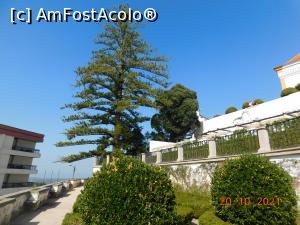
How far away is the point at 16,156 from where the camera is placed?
109ft

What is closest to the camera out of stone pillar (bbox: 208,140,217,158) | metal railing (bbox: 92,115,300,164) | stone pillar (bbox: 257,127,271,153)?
metal railing (bbox: 92,115,300,164)

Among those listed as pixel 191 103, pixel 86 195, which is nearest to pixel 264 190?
pixel 86 195

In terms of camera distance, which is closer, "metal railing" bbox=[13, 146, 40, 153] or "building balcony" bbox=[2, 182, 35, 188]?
"building balcony" bbox=[2, 182, 35, 188]

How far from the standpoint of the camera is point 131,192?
192 inches

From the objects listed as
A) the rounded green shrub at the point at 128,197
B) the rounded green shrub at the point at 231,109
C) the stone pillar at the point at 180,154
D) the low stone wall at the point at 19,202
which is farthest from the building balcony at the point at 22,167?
the rounded green shrub at the point at 128,197

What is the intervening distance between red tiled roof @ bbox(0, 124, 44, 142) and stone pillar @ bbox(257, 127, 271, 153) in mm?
31982

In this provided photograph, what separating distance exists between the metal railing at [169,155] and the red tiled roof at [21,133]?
82.1 feet

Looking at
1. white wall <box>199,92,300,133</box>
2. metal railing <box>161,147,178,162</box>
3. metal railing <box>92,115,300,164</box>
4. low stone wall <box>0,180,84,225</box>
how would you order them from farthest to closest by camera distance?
white wall <box>199,92,300,133</box> < metal railing <box>161,147,178,162</box> < metal railing <box>92,115,300,164</box> < low stone wall <box>0,180,84,225</box>

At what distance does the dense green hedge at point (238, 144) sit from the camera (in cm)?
990

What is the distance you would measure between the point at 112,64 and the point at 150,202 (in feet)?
55.4

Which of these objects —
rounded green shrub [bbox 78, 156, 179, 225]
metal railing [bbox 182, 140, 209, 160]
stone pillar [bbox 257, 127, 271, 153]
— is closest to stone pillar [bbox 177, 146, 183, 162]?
metal railing [bbox 182, 140, 209, 160]

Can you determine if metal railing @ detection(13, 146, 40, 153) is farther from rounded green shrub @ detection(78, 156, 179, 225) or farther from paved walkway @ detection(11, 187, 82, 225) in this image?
rounded green shrub @ detection(78, 156, 179, 225)

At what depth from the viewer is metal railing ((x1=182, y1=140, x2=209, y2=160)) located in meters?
12.3

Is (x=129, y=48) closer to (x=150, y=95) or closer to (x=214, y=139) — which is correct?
(x=150, y=95)
